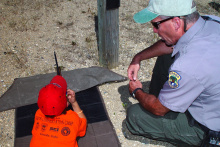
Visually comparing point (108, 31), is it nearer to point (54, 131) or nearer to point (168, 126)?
point (168, 126)

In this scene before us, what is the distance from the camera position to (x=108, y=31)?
11.5 feet

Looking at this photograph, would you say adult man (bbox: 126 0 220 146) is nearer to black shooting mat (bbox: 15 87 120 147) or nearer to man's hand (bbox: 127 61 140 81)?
man's hand (bbox: 127 61 140 81)

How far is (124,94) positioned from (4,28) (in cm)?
325

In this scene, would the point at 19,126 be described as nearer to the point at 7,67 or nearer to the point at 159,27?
the point at 7,67

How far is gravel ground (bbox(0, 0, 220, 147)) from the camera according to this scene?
10.8 ft

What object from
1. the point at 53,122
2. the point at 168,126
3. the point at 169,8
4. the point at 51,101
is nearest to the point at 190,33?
the point at 169,8

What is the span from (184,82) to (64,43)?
10.5ft

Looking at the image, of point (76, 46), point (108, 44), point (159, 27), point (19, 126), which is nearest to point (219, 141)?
point (159, 27)

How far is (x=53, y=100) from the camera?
2004 millimetres

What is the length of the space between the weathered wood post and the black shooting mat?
66 cm

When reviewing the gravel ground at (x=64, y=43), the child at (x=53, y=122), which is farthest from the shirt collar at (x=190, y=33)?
the gravel ground at (x=64, y=43)

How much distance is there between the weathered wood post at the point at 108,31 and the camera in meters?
3.29

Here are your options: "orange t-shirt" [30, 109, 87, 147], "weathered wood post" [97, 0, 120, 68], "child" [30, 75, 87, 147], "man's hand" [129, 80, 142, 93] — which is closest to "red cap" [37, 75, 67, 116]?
"child" [30, 75, 87, 147]

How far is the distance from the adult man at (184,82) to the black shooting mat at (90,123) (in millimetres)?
550
